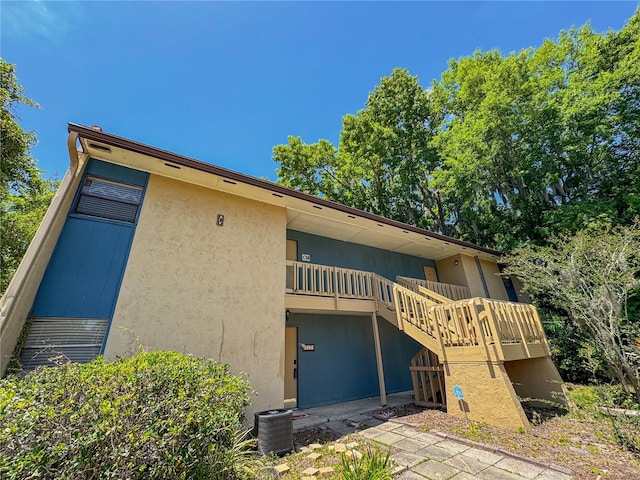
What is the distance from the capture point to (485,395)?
5.38 meters

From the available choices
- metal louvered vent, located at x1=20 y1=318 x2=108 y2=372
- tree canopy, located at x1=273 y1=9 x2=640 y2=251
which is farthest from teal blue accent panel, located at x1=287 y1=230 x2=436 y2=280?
metal louvered vent, located at x1=20 y1=318 x2=108 y2=372

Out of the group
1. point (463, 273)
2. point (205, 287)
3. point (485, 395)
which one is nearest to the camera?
point (485, 395)

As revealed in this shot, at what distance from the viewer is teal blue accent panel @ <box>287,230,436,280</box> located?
969 cm

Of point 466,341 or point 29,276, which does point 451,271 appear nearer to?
point 466,341

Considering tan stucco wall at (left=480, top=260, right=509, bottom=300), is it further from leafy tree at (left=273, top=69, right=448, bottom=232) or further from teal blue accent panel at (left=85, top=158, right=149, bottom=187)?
teal blue accent panel at (left=85, top=158, right=149, bottom=187)

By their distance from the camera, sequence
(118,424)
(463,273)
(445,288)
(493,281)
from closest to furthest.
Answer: (118,424), (445,288), (463,273), (493,281)

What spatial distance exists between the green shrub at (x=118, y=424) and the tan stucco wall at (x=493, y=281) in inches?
533

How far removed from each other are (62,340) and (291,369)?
556 centimetres

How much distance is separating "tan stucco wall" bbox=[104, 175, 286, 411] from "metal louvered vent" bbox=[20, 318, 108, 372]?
0.27m

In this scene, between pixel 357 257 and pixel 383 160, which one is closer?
pixel 357 257

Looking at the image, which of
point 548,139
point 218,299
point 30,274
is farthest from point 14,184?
point 548,139

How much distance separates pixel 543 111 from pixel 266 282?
51.5 ft

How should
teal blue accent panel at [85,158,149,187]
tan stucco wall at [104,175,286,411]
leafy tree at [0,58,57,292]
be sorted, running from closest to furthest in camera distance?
tan stucco wall at [104,175,286,411]
teal blue accent panel at [85,158,149,187]
leafy tree at [0,58,57,292]

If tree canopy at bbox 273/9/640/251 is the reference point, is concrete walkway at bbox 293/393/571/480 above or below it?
below
